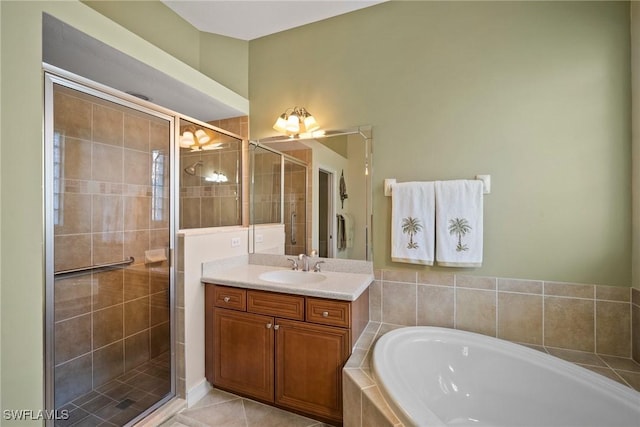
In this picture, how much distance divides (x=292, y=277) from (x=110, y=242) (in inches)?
52.3

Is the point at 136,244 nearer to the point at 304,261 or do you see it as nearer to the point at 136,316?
the point at 136,316

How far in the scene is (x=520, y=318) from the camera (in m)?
1.70

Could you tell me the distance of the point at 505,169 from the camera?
67.8 inches

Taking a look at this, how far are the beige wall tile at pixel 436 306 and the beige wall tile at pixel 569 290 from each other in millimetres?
546

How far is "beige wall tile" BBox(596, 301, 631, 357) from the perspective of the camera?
1.54 metres

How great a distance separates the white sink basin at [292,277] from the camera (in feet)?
Answer: 6.66

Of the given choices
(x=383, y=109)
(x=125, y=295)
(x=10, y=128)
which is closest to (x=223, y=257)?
(x=125, y=295)

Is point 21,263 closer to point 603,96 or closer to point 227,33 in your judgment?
point 227,33

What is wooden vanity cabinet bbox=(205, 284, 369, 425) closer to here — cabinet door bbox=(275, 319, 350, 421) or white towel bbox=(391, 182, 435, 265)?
cabinet door bbox=(275, 319, 350, 421)

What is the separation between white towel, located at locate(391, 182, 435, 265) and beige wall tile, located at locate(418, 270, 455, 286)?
9 centimetres

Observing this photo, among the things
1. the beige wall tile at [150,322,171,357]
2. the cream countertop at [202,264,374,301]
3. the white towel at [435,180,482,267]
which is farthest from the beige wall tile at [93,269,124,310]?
the white towel at [435,180,482,267]

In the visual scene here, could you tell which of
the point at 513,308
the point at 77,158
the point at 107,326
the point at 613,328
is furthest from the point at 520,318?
the point at 77,158

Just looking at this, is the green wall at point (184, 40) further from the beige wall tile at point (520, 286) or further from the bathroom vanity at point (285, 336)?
the beige wall tile at point (520, 286)

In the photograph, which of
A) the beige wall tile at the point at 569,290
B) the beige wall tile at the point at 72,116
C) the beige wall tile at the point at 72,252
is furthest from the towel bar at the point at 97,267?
the beige wall tile at the point at 569,290
